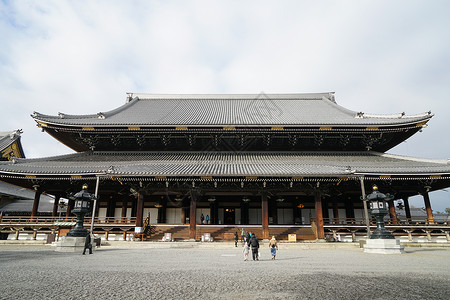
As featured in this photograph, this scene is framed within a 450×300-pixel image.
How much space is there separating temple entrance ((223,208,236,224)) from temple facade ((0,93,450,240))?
0.09 metres

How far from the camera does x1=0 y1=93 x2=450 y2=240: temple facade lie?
64.0 feet

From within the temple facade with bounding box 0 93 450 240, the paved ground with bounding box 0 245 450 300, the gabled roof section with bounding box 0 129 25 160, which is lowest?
the paved ground with bounding box 0 245 450 300

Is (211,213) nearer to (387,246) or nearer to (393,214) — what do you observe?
(387,246)

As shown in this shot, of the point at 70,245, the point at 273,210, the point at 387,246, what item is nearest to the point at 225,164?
the point at 273,210

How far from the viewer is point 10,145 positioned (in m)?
34.3

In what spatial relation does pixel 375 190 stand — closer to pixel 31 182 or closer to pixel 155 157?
pixel 155 157

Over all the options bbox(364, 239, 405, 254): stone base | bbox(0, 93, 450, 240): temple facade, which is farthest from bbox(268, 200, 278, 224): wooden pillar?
bbox(364, 239, 405, 254): stone base

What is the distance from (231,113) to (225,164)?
987cm

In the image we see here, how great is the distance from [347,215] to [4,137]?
145 feet

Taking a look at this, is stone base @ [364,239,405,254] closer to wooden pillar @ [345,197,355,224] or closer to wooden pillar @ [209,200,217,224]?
wooden pillar @ [345,197,355,224]

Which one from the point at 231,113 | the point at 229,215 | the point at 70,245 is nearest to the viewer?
the point at 70,245

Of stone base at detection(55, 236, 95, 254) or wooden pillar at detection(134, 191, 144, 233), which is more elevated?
wooden pillar at detection(134, 191, 144, 233)

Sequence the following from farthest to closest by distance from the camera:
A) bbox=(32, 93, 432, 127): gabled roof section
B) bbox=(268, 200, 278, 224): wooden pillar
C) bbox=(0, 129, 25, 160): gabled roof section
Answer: bbox=(0, 129, 25, 160): gabled roof section
bbox=(268, 200, 278, 224): wooden pillar
bbox=(32, 93, 432, 127): gabled roof section

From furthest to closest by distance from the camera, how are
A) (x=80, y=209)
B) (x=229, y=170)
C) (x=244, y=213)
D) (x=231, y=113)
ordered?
(x=231, y=113) < (x=244, y=213) < (x=229, y=170) < (x=80, y=209)
